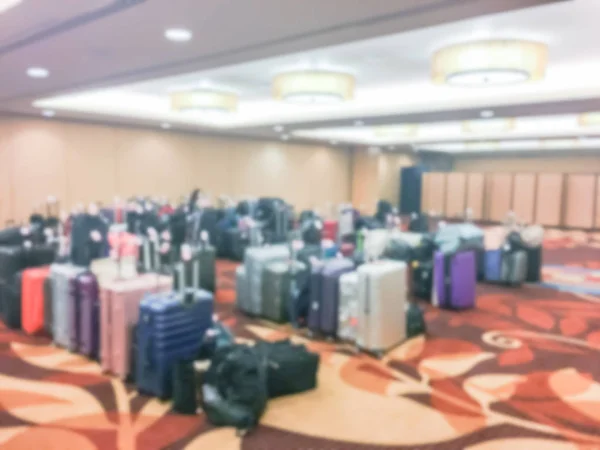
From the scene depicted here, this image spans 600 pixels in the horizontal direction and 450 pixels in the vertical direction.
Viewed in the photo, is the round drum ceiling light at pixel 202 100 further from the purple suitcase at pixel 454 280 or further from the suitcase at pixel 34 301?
the purple suitcase at pixel 454 280

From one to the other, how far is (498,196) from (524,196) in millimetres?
876

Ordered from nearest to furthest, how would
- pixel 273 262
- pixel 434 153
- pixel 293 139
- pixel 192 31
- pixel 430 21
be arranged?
pixel 430 21, pixel 192 31, pixel 273 262, pixel 293 139, pixel 434 153

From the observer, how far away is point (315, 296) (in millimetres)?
5180

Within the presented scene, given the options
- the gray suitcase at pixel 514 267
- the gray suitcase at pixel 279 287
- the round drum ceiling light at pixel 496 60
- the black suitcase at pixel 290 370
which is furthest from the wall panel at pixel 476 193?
the black suitcase at pixel 290 370

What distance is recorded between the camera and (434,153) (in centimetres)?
2012

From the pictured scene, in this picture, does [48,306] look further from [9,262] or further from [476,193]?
[476,193]

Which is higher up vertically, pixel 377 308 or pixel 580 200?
pixel 580 200

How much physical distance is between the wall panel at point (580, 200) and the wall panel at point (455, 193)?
3.36m

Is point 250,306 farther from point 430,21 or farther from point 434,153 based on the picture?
point 434,153

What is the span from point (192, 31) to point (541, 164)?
1723 cm

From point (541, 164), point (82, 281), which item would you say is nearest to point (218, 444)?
point (82, 281)

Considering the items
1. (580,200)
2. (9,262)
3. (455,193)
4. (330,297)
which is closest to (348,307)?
(330,297)

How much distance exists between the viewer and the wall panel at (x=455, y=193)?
60.6 ft

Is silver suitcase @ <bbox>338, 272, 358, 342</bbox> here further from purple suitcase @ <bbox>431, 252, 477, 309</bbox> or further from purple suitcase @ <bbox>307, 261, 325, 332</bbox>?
purple suitcase @ <bbox>431, 252, 477, 309</bbox>
